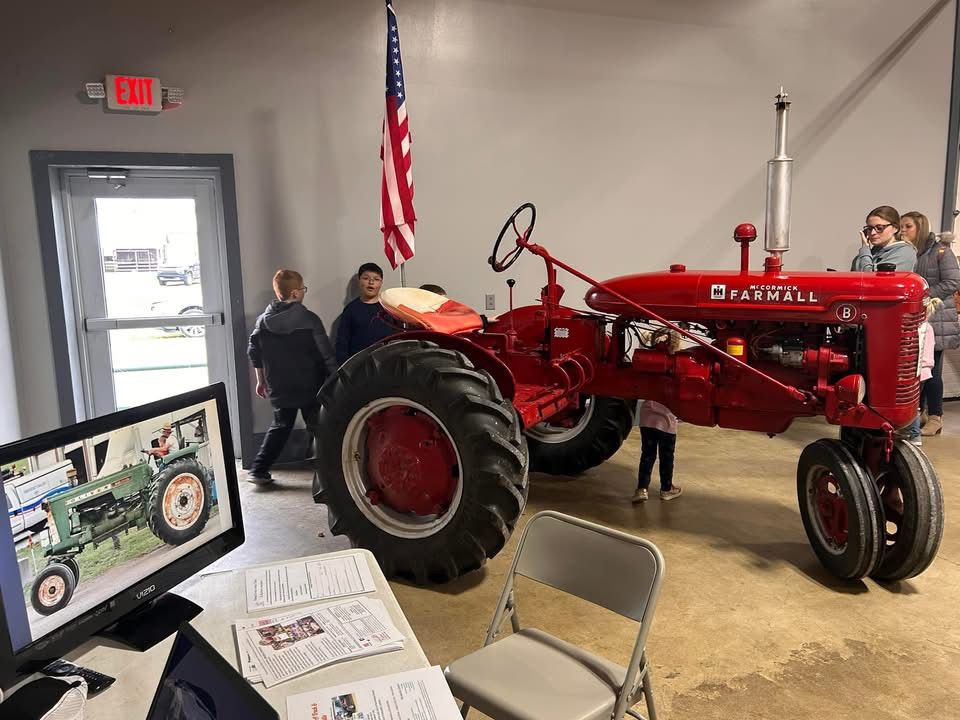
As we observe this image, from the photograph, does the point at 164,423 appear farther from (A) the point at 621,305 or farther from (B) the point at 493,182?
(B) the point at 493,182

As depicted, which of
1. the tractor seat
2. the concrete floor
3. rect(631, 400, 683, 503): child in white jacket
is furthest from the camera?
rect(631, 400, 683, 503): child in white jacket

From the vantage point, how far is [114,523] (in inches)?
51.3

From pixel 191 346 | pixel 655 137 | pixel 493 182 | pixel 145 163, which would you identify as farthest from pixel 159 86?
pixel 655 137

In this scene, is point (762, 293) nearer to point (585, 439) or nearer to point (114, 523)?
point (585, 439)

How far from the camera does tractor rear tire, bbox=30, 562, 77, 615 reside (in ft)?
3.84

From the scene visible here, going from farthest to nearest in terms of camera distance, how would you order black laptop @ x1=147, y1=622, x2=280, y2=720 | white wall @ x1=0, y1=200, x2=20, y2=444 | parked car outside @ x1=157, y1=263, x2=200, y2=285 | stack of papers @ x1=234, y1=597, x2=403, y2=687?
parked car outside @ x1=157, y1=263, x2=200, y2=285 → white wall @ x1=0, y1=200, x2=20, y2=444 → stack of papers @ x1=234, y1=597, x2=403, y2=687 → black laptop @ x1=147, y1=622, x2=280, y2=720

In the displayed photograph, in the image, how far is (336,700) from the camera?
120cm

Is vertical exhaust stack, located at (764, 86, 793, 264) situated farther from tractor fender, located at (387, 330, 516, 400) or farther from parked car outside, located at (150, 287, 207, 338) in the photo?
parked car outside, located at (150, 287, 207, 338)

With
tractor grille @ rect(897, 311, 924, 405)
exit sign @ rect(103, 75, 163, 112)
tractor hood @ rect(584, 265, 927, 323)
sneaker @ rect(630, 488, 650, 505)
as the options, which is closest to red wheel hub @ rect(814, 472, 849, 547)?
tractor grille @ rect(897, 311, 924, 405)

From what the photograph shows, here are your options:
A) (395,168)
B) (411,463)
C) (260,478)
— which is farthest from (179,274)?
(411,463)

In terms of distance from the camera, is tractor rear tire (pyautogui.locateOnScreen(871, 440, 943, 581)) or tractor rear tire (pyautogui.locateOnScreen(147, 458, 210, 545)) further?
tractor rear tire (pyautogui.locateOnScreen(871, 440, 943, 581))

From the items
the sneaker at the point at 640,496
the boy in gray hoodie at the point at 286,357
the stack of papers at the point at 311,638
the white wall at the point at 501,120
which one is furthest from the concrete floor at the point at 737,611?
the white wall at the point at 501,120

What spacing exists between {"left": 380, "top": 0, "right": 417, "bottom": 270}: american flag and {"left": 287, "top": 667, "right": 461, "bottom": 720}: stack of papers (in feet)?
10.8

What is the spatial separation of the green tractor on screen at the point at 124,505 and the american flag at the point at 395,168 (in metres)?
2.90
